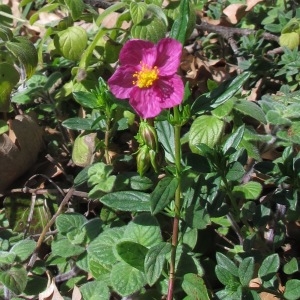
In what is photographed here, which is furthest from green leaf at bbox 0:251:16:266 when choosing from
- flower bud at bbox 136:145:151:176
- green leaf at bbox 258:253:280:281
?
green leaf at bbox 258:253:280:281

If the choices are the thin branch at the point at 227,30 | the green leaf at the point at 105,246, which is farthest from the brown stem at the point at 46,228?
the thin branch at the point at 227,30

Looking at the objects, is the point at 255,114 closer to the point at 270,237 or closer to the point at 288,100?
the point at 288,100

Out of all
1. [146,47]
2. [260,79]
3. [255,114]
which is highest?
[146,47]

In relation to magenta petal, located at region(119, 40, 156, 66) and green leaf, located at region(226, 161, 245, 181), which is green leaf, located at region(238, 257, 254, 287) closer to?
green leaf, located at region(226, 161, 245, 181)

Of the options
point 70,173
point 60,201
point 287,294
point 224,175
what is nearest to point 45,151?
point 70,173

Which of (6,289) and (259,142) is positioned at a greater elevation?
(259,142)
